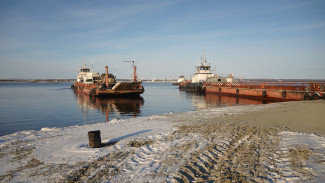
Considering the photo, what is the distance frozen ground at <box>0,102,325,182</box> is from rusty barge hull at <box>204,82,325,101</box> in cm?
1716

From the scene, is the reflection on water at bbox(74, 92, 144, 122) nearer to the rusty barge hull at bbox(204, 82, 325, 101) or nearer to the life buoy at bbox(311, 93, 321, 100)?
the rusty barge hull at bbox(204, 82, 325, 101)

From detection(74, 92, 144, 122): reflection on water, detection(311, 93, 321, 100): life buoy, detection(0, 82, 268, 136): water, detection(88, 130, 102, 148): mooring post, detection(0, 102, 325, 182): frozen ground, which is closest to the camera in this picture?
detection(0, 102, 325, 182): frozen ground

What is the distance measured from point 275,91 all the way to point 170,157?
2656 cm

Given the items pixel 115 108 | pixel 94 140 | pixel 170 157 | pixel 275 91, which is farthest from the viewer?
pixel 275 91

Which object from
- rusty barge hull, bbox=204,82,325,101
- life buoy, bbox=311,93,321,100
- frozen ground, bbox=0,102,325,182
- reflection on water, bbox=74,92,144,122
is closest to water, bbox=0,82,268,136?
reflection on water, bbox=74,92,144,122

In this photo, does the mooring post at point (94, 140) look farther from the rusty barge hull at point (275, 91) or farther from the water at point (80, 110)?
the rusty barge hull at point (275, 91)

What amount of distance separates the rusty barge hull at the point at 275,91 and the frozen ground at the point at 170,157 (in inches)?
675

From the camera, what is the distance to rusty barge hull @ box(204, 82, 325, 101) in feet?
73.4

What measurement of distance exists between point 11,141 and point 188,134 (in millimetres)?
7407

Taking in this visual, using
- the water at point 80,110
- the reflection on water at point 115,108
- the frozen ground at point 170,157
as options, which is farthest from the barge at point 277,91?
the reflection on water at point 115,108

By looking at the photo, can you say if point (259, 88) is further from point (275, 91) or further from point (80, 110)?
point (80, 110)

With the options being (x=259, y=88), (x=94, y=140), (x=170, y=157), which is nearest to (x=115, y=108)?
(x=94, y=140)

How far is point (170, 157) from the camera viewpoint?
19.9 ft

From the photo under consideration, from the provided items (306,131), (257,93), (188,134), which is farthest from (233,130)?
(257,93)
